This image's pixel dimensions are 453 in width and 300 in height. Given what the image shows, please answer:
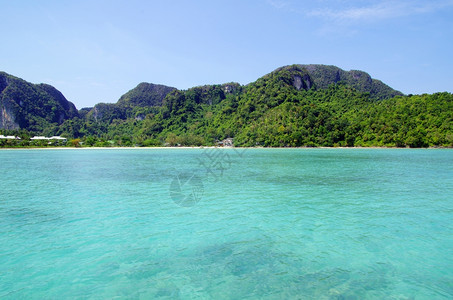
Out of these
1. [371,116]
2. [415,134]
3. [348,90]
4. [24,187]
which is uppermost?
[348,90]

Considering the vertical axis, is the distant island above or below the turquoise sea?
above

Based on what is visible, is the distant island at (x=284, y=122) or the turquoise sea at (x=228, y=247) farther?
the distant island at (x=284, y=122)

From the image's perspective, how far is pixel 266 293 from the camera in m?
5.51

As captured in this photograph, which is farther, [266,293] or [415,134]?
[415,134]

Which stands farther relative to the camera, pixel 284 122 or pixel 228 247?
pixel 284 122

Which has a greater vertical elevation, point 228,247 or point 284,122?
point 284,122

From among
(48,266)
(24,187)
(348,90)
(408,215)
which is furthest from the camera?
(348,90)

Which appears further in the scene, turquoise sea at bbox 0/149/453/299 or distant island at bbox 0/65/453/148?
distant island at bbox 0/65/453/148

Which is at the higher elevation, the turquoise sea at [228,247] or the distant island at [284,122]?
the distant island at [284,122]

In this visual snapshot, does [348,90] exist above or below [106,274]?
above

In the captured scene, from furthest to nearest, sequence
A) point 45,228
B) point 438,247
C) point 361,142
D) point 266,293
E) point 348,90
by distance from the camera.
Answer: point 348,90, point 361,142, point 45,228, point 438,247, point 266,293

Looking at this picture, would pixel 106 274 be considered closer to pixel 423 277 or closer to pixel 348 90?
pixel 423 277

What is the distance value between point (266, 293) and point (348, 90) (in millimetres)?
158049

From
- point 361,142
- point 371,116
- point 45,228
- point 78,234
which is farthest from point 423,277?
point 371,116
